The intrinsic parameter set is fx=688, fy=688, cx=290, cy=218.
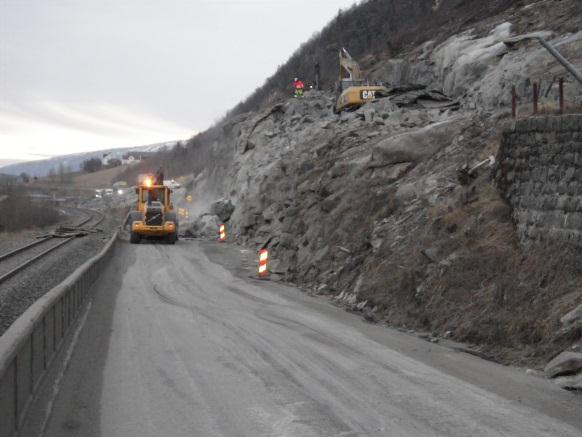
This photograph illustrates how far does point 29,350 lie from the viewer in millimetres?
6996

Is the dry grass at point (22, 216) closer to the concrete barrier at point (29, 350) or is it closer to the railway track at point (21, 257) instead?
the railway track at point (21, 257)

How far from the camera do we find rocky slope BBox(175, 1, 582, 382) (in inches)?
448

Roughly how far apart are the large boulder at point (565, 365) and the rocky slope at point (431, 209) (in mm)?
577

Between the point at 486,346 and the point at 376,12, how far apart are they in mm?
80052

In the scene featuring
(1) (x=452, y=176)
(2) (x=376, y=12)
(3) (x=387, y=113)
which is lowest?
(1) (x=452, y=176)

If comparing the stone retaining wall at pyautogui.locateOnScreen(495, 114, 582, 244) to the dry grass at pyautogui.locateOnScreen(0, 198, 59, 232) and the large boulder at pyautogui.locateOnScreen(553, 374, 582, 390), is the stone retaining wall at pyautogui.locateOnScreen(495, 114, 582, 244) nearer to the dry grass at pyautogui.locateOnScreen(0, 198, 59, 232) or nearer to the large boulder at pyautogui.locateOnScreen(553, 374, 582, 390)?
the large boulder at pyautogui.locateOnScreen(553, 374, 582, 390)

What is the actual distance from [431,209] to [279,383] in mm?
9321

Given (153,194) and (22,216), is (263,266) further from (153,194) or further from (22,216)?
(22,216)

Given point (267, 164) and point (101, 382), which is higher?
point (267, 164)

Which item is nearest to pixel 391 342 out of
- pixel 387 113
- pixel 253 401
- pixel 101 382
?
pixel 253 401

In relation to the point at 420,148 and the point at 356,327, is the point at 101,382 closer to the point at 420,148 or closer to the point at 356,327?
the point at 356,327

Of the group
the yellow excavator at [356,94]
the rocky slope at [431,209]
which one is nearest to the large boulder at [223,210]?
the rocky slope at [431,209]

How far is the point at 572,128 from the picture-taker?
12.1 meters

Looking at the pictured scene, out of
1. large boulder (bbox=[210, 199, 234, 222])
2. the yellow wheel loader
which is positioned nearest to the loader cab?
the yellow wheel loader
